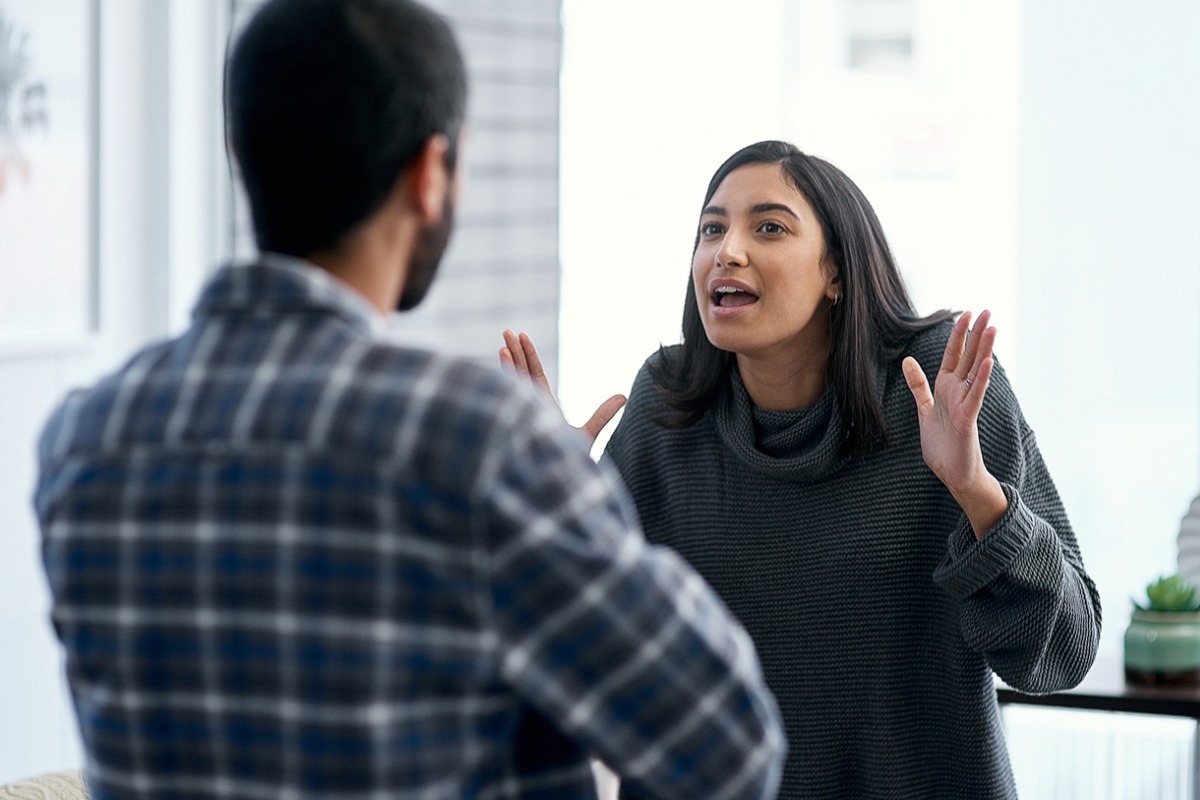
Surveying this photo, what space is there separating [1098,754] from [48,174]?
232 centimetres

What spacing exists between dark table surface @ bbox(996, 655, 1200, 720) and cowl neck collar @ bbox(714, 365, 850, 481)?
0.64m

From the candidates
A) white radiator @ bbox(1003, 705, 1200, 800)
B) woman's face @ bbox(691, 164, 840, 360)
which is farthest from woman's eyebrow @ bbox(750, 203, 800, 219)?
white radiator @ bbox(1003, 705, 1200, 800)

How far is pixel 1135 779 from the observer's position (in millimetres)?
Answer: 2750

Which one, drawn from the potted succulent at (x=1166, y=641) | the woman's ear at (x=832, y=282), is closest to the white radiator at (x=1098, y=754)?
the potted succulent at (x=1166, y=641)

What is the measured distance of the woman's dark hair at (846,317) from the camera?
68.6 inches

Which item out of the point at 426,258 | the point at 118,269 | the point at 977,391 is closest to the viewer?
the point at 426,258

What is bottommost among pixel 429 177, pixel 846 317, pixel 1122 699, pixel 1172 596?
pixel 1122 699

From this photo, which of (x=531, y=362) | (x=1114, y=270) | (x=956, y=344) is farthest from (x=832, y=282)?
(x=1114, y=270)

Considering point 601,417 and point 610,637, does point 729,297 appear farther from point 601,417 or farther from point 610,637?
point 610,637

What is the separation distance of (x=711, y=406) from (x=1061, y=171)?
1802 millimetres

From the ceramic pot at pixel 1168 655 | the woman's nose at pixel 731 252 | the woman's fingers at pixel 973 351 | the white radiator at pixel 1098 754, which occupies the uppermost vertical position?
the woman's nose at pixel 731 252

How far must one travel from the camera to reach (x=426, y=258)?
87cm

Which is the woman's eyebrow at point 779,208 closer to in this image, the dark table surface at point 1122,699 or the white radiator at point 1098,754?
the dark table surface at point 1122,699

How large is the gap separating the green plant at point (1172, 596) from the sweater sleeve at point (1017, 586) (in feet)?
2.26
